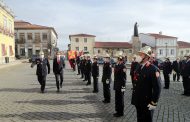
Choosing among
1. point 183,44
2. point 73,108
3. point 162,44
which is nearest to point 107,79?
point 73,108

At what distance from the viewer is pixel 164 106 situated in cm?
995

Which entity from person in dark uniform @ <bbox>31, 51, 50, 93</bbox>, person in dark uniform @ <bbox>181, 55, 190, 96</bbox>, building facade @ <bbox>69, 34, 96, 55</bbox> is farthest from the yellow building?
person in dark uniform @ <bbox>181, 55, 190, 96</bbox>

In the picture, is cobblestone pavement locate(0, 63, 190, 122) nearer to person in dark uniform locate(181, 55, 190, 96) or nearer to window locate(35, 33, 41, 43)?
person in dark uniform locate(181, 55, 190, 96)

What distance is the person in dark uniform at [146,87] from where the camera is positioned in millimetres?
5727

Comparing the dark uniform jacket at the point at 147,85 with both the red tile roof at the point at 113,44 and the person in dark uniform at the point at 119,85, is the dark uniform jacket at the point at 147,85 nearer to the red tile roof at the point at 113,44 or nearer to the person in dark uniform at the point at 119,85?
the person in dark uniform at the point at 119,85

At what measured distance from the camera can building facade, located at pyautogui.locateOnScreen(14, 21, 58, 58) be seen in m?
84.2

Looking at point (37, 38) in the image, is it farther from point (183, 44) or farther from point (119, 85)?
point (119, 85)

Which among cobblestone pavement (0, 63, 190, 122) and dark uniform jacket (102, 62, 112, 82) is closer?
cobblestone pavement (0, 63, 190, 122)

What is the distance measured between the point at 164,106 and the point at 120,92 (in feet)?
6.99

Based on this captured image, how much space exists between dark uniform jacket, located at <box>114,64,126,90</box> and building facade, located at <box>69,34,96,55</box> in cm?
7620

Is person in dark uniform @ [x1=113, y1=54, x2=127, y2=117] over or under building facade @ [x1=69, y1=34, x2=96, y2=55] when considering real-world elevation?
under

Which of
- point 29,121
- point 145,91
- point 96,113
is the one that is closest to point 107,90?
point 96,113

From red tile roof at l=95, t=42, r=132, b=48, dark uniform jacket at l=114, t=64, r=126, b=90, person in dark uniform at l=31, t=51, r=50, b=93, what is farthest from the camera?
red tile roof at l=95, t=42, r=132, b=48

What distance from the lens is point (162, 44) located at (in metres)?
86.9
